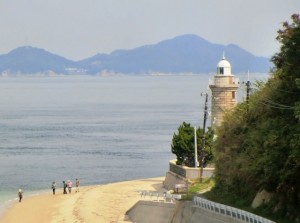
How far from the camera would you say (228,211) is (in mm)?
26781

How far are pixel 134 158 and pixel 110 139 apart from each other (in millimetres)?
22904

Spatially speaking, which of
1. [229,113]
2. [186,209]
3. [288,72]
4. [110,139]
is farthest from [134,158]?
[288,72]

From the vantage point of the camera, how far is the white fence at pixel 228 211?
2425cm

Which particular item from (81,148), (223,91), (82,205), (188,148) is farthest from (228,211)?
(81,148)

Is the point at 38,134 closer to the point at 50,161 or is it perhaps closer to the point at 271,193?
the point at 50,161

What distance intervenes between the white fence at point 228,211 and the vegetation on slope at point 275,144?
4.30 feet

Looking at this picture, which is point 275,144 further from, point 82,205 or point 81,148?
point 81,148

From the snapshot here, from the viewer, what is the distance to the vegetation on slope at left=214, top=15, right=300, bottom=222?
25.0 meters

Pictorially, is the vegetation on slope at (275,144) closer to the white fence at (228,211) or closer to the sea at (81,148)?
the white fence at (228,211)

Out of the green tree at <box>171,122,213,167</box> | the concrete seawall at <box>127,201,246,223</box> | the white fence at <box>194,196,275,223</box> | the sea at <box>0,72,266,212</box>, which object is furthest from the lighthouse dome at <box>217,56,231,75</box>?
the white fence at <box>194,196,275,223</box>

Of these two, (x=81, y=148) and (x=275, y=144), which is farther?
(x=81, y=148)

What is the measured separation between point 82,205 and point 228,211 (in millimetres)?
21867

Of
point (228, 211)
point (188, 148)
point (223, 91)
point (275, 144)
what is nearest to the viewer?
point (275, 144)

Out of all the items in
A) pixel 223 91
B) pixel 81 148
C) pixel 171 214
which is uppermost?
pixel 223 91
